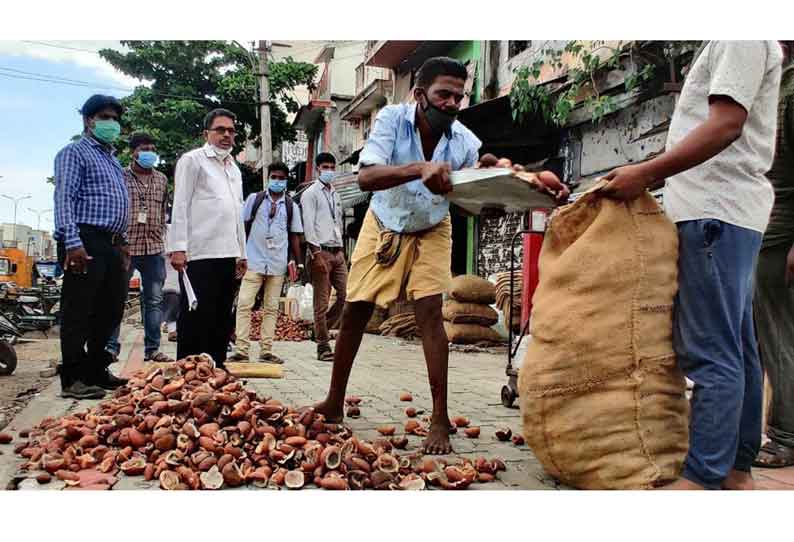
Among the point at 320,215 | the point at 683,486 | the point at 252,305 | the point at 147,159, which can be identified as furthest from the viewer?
the point at 320,215

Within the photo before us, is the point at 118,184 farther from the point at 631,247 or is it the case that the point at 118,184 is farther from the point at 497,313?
the point at 497,313

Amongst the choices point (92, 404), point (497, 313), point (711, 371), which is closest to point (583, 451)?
point (711, 371)

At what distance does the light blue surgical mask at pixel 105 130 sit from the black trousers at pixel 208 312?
0.88m

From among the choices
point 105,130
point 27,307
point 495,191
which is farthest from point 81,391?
point 27,307

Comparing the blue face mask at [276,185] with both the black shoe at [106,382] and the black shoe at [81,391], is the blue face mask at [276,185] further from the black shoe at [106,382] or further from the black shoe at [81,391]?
the black shoe at [81,391]

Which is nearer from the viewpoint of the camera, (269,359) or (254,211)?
(269,359)

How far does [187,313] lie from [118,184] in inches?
35.6

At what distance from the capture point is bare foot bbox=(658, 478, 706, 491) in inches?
81.0

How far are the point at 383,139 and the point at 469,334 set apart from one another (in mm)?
4741

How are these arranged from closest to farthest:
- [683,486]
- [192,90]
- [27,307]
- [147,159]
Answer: [683,486] < [192,90] < [147,159] < [27,307]

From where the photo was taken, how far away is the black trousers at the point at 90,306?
3.88 metres

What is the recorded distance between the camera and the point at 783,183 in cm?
282

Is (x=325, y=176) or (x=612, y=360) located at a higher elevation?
(x=325, y=176)

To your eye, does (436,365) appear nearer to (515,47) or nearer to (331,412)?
(331,412)
